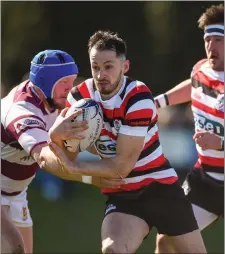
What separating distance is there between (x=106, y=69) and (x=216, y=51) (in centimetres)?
158

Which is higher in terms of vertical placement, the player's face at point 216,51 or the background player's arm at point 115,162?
the player's face at point 216,51

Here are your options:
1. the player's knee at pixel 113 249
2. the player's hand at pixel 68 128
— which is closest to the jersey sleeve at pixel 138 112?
the player's hand at pixel 68 128

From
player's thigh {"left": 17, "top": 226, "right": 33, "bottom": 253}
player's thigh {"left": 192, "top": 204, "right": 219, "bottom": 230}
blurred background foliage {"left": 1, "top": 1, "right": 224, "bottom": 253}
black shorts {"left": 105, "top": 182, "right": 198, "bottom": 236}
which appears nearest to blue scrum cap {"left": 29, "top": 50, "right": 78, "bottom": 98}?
Answer: black shorts {"left": 105, "top": 182, "right": 198, "bottom": 236}

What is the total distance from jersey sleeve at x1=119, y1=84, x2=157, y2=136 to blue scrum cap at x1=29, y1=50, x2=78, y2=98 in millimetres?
827

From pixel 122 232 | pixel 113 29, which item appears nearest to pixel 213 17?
pixel 122 232

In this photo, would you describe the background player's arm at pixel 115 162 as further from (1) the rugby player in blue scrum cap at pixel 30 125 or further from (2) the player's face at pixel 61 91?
(2) the player's face at pixel 61 91

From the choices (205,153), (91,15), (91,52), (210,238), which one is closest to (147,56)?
(91,15)

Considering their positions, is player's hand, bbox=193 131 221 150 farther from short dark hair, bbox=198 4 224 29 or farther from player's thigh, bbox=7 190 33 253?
player's thigh, bbox=7 190 33 253

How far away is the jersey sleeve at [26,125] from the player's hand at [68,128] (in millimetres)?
344

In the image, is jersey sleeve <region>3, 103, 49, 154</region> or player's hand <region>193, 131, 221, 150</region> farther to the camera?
player's hand <region>193, 131, 221, 150</region>

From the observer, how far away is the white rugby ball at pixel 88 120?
5691 millimetres

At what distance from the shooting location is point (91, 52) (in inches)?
232

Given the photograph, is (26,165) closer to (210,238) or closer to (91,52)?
(91,52)

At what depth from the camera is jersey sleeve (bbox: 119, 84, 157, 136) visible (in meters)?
5.75
